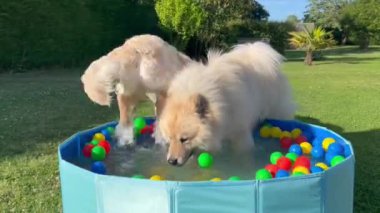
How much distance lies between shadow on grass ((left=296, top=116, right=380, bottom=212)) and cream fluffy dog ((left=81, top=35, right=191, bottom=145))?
2.06 meters

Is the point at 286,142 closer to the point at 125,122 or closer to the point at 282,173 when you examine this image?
the point at 282,173

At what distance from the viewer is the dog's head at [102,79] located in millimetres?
4559

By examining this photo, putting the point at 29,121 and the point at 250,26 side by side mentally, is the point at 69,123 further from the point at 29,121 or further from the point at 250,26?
the point at 250,26

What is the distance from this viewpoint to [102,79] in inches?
179

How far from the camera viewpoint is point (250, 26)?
27.2 meters

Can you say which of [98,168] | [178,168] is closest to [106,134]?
[98,168]

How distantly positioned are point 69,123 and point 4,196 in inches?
124

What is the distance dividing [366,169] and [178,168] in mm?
2369

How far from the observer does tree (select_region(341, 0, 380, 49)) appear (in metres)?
40.2

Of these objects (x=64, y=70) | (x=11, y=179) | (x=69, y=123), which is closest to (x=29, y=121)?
(x=69, y=123)

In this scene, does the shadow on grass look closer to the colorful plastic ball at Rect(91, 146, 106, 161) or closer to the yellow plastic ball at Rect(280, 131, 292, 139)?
the yellow plastic ball at Rect(280, 131, 292, 139)

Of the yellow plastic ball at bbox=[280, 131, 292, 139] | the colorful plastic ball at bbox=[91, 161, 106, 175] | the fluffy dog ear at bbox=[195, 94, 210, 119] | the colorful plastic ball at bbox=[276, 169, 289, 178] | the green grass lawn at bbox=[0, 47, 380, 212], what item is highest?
the fluffy dog ear at bbox=[195, 94, 210, 119]

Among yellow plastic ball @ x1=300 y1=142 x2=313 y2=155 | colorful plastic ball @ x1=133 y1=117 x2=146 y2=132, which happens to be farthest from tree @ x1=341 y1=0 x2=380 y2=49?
yellow plastic ball @ x1=300 y1=142 x2=313 y2=155

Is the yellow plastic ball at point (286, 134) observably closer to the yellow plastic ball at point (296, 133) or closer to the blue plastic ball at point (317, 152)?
the yellow plastic ball at point (296, 133)
